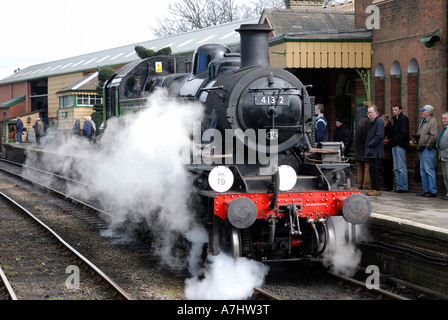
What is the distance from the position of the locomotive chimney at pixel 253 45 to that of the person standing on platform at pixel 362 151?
12.2 ft

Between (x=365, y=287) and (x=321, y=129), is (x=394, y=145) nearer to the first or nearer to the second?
(x=321, y=129)

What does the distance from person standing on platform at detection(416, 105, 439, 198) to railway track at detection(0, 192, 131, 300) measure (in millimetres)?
5479

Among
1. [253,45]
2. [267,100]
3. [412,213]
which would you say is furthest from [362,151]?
[267,100]

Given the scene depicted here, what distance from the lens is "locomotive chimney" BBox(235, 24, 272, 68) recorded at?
23.9 feet

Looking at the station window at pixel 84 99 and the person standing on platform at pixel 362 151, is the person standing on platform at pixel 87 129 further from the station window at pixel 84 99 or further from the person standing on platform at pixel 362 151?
the station window at pixel 84 99

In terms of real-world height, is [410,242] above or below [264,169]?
below

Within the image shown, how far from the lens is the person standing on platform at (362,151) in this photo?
1049 centimetres

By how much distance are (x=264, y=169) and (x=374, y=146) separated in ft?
11.1

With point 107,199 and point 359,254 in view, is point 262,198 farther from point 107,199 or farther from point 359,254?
point 107,199

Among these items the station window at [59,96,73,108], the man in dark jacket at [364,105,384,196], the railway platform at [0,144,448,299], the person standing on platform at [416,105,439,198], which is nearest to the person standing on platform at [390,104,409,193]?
the person standing on platform at [416,105,439,198]

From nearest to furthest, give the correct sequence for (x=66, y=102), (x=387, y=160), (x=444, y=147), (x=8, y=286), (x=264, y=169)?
(x=8, y=286)
(x=264, y=169)
(x=444, y=147)
(x=387, y=160)
(x=66, y=102)

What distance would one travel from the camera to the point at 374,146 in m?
9.81

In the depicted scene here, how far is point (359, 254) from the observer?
7.45 meters

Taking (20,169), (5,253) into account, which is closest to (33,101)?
(20,169)
